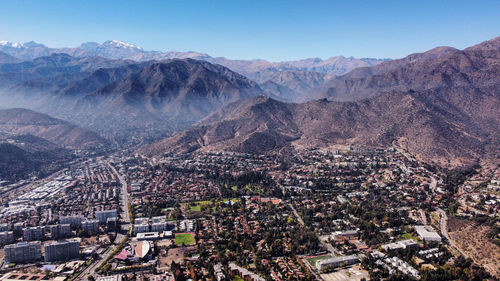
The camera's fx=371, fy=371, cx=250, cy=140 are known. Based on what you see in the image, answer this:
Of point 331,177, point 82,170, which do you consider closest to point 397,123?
point 331,177

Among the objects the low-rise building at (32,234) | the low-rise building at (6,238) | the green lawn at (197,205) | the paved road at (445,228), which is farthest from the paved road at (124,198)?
the paved road at (445,228)

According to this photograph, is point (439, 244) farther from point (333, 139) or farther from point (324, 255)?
point (333, 139)

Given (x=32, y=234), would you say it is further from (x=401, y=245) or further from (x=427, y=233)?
(x=427, y=233)

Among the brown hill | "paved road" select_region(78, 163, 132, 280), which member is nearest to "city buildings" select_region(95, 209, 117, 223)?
"paved road" select_region(78, 163, 132, 280)

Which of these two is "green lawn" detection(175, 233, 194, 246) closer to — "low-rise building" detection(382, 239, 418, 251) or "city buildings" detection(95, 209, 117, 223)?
"city buildings" detection(95, 209, 117, 223)

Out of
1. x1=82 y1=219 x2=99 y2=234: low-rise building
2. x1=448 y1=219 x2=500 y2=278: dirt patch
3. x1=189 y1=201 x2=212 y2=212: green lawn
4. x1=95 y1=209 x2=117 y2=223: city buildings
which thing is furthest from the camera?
x1=189 y1=201 x2=212 y2=212: green lawn

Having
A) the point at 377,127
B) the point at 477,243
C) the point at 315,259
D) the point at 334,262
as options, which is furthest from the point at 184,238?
the point at 377,127
